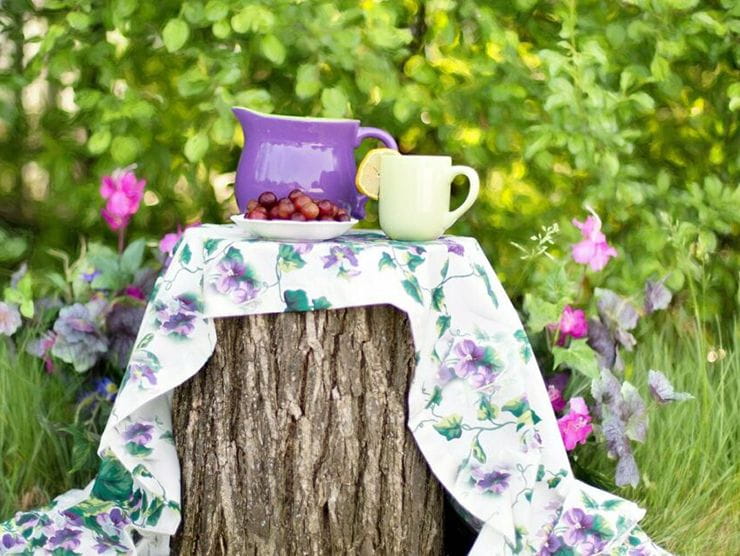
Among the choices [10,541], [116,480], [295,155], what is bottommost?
[10,541]

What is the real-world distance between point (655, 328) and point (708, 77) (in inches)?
32.4

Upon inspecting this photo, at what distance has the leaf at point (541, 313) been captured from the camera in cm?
282

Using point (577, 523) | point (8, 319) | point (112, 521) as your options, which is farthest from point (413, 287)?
point (8, 319)

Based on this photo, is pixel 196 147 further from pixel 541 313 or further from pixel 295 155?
pixel 541 313

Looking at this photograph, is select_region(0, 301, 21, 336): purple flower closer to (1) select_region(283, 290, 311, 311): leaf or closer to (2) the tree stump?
(2) the tree stump

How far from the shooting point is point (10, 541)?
2.47 metres

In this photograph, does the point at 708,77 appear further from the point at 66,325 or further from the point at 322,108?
the point at 66,325

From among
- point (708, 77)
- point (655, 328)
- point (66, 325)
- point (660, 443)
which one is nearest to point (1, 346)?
point (66, 325)

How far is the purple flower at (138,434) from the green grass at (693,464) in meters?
1.15

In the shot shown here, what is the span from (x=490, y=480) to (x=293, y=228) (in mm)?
662

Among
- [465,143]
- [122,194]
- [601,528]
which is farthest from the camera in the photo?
[465,143]

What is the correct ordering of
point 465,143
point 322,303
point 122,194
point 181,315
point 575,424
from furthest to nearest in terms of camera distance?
point 465,143
point 122,194
point 575,424
point 181,315
point 322,303

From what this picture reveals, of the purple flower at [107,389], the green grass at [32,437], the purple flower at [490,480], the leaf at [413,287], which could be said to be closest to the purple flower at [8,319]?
the green grass at [32,437]

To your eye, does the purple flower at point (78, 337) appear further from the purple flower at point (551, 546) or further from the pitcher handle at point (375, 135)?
the purple flower at point (551, 546)
